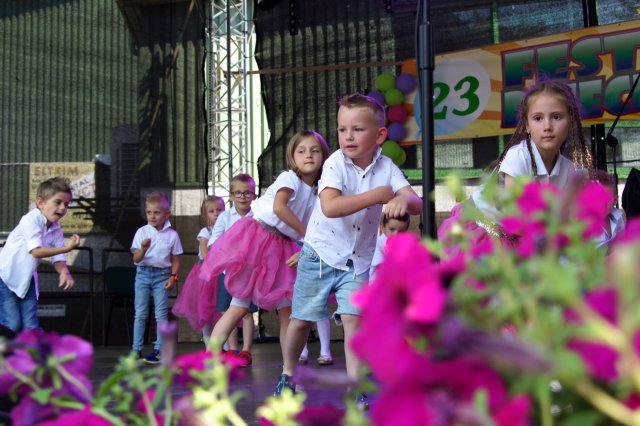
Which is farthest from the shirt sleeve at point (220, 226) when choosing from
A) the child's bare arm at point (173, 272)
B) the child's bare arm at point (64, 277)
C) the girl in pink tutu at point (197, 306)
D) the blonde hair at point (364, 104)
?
the blonde hair at point (364, 104)

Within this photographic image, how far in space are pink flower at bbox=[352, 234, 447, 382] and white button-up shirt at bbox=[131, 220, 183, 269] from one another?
6571 mm

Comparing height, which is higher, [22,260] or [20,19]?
[20,19]

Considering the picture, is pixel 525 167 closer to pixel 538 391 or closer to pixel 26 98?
pixel 538 391

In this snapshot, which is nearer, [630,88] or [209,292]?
[209,292]

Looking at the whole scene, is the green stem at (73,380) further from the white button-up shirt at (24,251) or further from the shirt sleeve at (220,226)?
the shirt sleeve at (220,226)

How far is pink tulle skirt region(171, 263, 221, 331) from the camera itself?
6.34 m

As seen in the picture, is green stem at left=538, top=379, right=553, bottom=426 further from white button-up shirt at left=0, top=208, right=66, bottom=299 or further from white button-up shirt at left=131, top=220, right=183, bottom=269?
white button-up shirt at left=131, top=220, right=183, bottom=269

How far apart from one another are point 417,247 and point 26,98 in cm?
1001

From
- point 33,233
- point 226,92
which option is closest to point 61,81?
→ point 226,92

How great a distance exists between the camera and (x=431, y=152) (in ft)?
6.49

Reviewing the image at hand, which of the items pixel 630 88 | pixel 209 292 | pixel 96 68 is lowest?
pixel 209 292

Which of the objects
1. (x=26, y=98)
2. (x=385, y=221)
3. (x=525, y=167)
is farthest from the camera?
(x=26, y=98)

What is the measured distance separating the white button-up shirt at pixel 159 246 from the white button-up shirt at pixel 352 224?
3690mm

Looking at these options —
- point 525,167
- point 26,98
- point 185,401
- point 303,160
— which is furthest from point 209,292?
point 185,401
